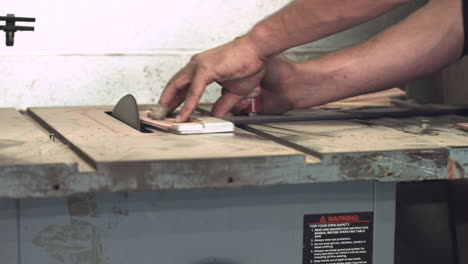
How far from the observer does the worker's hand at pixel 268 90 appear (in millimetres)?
1730

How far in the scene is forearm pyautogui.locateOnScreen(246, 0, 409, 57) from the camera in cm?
154

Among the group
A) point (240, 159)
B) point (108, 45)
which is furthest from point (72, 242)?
point (108, 45)

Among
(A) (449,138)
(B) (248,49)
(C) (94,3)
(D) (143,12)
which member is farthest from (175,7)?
(A) (449,138)

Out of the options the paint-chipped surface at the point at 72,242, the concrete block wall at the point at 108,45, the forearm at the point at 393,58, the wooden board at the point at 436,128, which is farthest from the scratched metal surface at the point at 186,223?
the concrete block wall at the point at 108,45

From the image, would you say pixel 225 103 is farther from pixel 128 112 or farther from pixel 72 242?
pixel 72 242

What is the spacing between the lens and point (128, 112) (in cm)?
168

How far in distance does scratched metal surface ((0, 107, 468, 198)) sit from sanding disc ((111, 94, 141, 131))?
34mm

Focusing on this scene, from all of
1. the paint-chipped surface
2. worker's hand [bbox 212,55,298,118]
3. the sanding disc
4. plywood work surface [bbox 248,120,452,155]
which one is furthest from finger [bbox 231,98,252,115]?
the paint-chipped surface

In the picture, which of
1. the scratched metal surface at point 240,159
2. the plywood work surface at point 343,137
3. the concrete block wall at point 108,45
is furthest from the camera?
the concrete block wall at point 108,45

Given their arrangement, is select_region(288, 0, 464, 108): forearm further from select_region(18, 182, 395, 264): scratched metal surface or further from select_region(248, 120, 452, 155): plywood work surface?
select_region(18, 182, 395, 264): scratched metal surface

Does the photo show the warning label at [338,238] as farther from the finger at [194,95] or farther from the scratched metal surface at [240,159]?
the finger at [194,95]

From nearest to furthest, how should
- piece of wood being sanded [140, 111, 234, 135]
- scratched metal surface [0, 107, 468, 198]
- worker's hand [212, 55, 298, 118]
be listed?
1. scratched metal surface [0, 107, 468, 198]
2. piece of wood being sanded [140, 111, 234, 135]
3. worker's hand [212, 55, 298, 118]

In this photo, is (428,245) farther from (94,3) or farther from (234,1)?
(94,3)

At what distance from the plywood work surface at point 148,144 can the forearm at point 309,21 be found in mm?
206
